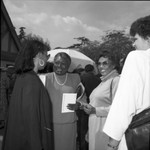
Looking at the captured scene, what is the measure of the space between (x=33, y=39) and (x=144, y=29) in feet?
3.71

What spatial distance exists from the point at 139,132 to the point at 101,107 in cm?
129

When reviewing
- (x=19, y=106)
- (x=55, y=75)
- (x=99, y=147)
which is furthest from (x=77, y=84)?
(x=19, y=106)

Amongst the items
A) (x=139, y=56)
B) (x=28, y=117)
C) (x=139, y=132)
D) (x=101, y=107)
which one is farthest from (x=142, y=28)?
(x=101, y=107)

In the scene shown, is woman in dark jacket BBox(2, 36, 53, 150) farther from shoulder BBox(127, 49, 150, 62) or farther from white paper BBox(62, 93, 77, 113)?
shoulder BBox(127, 49, 150, 62)

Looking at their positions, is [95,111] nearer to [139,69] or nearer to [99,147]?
[99,147]

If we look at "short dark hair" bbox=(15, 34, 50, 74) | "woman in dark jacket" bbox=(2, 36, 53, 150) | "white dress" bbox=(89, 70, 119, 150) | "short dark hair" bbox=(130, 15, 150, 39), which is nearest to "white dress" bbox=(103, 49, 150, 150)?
"short dark hair" bbox=(130, 15, 150, 39)

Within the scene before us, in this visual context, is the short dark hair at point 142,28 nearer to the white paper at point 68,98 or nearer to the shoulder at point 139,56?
the shoulder at point 139,56

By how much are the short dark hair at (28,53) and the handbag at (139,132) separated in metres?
1.11

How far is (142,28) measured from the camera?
1.64 meters

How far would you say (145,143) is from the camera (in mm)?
1424

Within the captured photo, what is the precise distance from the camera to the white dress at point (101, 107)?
106 inches

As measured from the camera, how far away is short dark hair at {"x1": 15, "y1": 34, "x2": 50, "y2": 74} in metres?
2.09

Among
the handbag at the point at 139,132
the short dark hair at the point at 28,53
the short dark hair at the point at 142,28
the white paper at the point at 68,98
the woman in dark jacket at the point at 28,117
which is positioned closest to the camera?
the handbag at the point at 139,132

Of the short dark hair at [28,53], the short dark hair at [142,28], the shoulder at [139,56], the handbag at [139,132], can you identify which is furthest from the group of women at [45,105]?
the short dark hair at [142,28]
